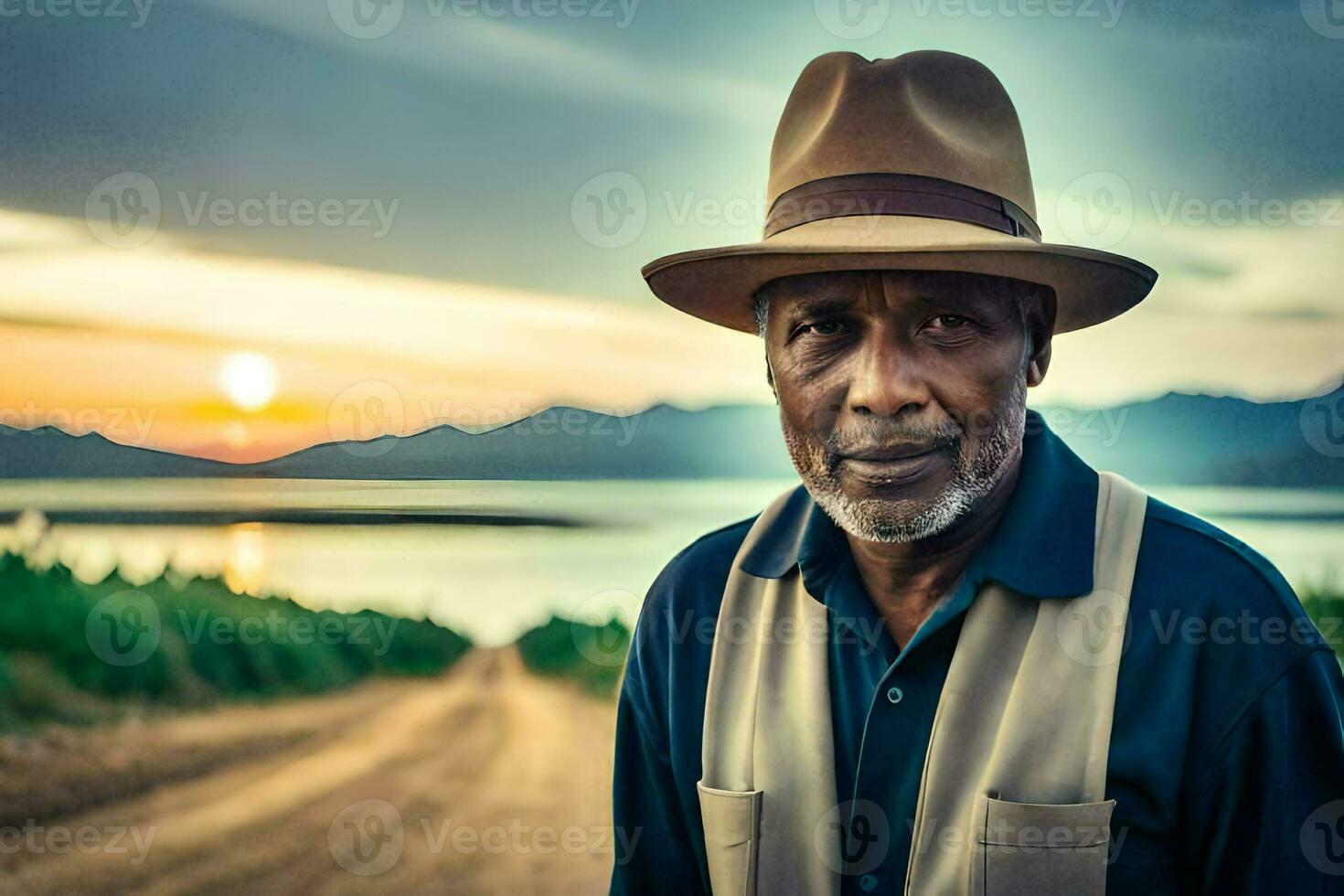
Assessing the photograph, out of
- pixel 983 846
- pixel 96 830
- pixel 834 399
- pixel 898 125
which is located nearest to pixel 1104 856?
pixel 983 846

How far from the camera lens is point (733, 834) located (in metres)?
1.51

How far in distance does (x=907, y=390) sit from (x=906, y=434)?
6 centimetres

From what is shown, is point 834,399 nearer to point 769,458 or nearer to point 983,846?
point 983,846

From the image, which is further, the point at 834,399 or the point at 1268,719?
the point at 834,399

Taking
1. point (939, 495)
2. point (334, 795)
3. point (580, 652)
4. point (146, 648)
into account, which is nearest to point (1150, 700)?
point (939, 495)

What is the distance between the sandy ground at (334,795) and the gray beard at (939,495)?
4.71ft

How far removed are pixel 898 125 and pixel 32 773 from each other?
2.76 metres

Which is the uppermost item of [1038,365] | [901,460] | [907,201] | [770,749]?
[907,201]

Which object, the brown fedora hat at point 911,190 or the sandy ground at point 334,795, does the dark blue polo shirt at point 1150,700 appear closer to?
the brown fedora hat at point 911,190

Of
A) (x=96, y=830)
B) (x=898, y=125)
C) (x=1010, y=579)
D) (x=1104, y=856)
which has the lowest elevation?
(x=96, y=830)

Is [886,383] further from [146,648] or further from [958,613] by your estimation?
[146,648]

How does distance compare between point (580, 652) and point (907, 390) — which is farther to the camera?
point (580, 652)

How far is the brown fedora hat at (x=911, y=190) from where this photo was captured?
1389 mm

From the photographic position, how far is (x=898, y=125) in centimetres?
147
